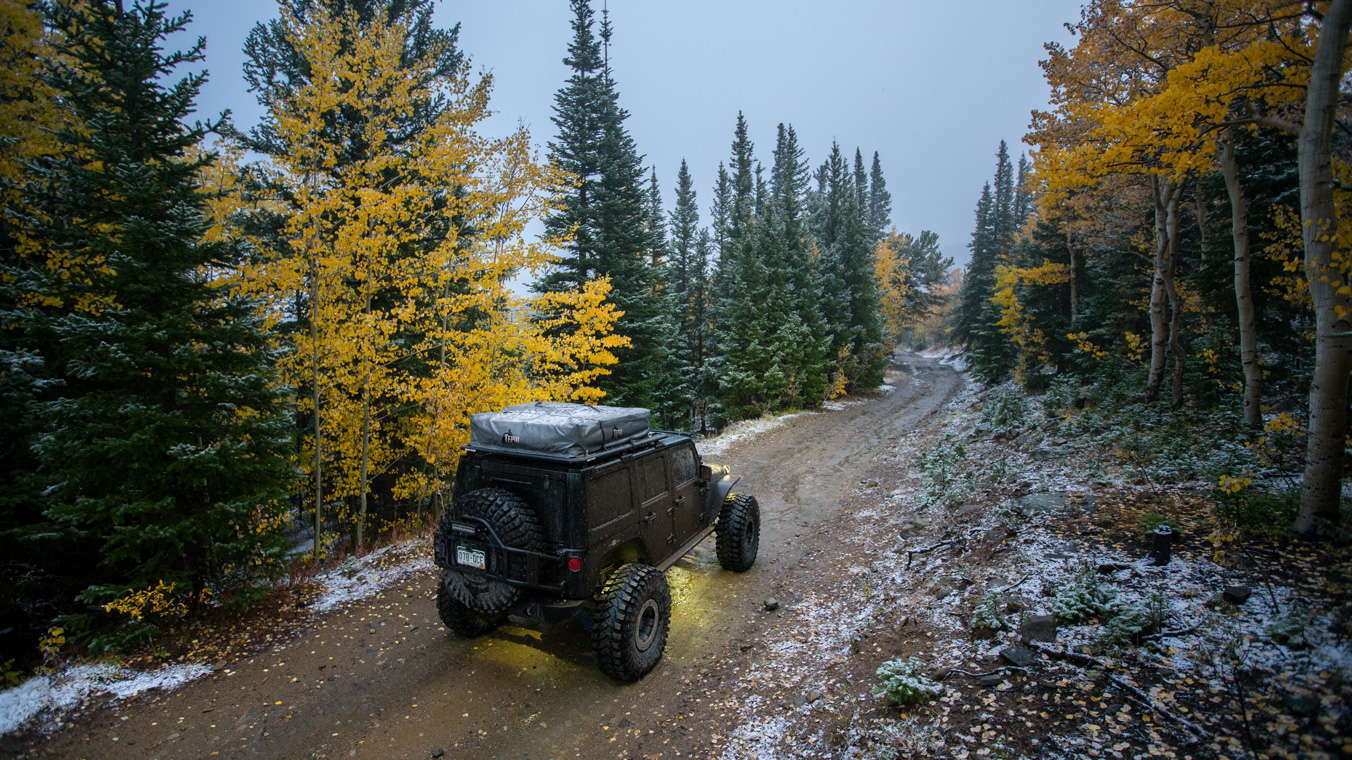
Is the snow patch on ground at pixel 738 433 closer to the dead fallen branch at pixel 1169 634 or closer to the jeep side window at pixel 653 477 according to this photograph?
the jeep side window at pixel 653 477

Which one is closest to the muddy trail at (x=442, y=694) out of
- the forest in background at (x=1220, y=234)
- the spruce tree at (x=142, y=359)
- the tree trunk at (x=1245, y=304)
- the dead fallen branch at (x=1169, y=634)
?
the spruce tree at (x=142, y=359)

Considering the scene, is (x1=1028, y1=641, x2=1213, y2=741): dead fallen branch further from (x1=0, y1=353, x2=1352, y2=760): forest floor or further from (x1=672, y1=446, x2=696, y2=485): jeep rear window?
(x1=672, y1=446, x2=696, y2=485): jeep rear window

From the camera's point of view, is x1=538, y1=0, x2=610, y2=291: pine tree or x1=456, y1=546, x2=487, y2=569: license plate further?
x1=538, y1=0, x2=610, y2=291: pine tree

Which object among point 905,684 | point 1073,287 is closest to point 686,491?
point 905,684

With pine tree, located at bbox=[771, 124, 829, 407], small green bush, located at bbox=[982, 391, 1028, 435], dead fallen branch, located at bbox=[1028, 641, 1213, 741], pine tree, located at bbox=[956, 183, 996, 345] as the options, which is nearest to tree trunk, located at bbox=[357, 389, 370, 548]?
dead fallen branch, located at bbox=[1028, 641, 1213, 741]

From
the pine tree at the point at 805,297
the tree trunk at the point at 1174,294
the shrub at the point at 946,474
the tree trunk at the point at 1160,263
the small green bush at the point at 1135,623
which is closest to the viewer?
the small green bush at the point at 1135,623

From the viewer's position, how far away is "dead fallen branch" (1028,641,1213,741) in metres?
3.13

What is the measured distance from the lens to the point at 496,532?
4766 mm

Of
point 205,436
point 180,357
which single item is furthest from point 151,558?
point 180,357

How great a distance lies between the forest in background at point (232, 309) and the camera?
529 centimetres

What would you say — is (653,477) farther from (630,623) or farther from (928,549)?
(928,549)

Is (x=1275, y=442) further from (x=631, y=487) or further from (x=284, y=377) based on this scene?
(x=284, y=377)

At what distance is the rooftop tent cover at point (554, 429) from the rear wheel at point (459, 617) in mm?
1837

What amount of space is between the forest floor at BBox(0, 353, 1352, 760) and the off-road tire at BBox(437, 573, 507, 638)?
17 cm
